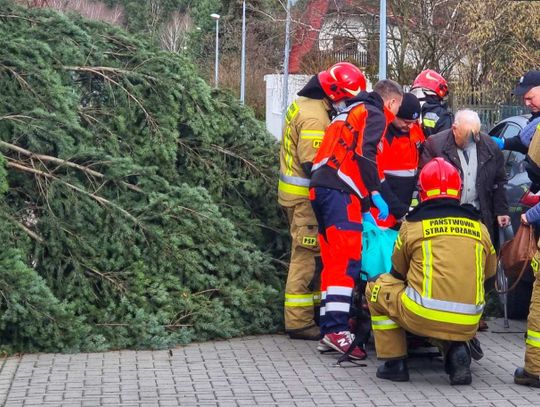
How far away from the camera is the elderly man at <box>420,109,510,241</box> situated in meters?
9.04

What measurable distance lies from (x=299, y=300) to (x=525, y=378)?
222 cm

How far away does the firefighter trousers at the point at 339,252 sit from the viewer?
27.1ft

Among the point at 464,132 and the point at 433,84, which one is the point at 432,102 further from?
the point at 464,132

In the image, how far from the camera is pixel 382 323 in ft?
24.6

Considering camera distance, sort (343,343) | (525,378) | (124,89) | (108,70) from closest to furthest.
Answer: (525,378)
(343,343)
(124,89)
(108,70)

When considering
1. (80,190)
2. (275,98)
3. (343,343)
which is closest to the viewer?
(343,343)

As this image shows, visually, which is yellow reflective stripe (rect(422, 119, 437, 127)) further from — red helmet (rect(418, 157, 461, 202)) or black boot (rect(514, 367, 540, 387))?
black boot (rect(514, 367, 540, 387))

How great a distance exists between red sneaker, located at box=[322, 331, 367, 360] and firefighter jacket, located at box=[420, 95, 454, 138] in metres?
2.51

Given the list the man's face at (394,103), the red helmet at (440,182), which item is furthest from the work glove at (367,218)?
the red helmet at (440,182)

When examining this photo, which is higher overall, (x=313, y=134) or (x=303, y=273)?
(x=313, y=134)

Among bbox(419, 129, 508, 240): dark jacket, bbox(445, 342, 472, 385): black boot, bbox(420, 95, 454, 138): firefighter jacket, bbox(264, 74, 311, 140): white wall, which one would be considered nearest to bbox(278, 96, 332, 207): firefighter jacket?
bbox(419, 129, 508, 240): dark jacket

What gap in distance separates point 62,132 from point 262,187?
1.96 m

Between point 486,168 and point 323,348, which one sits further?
point 486,168

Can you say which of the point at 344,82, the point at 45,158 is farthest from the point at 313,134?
the point at 45,158
